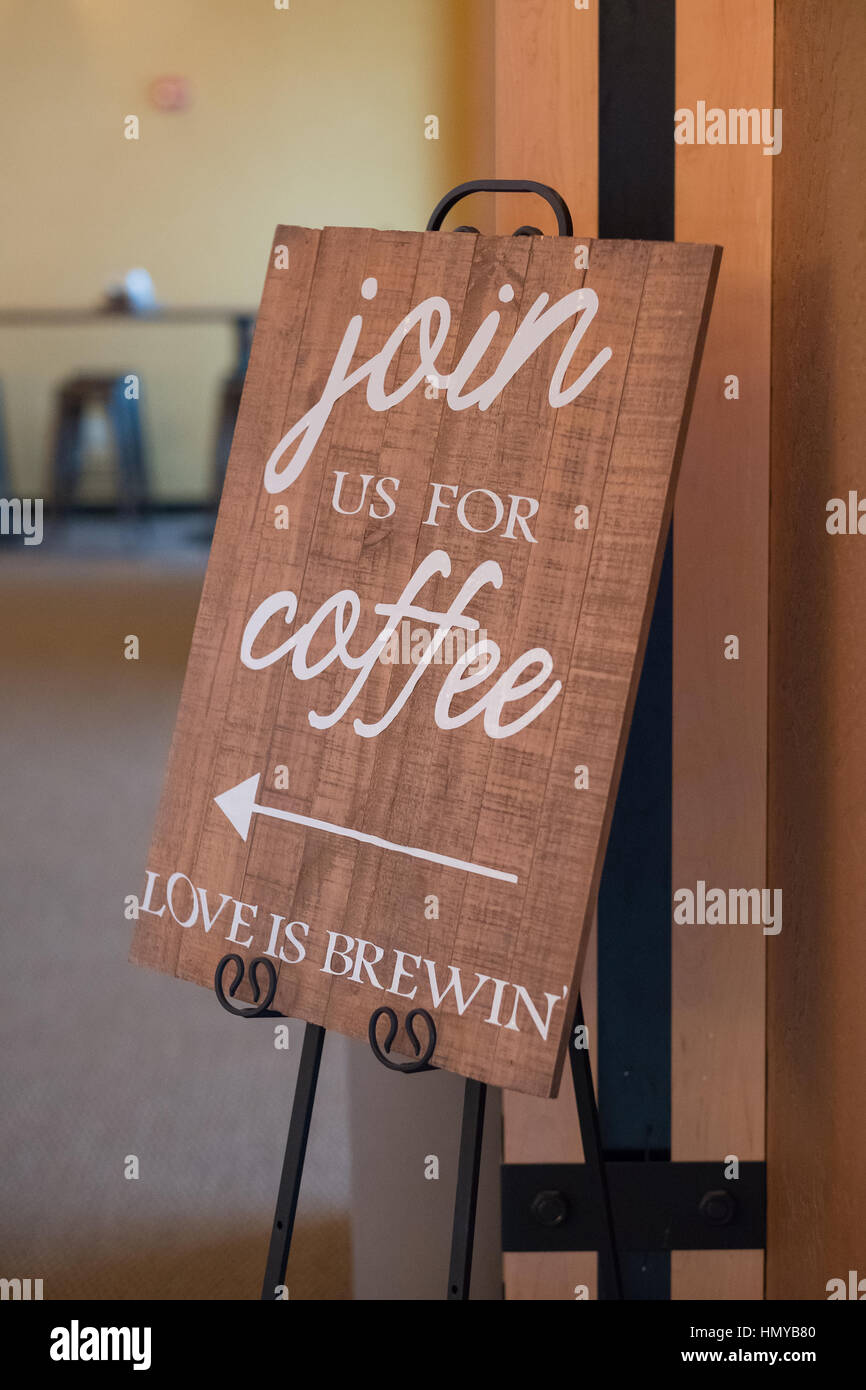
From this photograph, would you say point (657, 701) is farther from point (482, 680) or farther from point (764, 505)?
point (482, 680)

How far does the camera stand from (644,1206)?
162 cm

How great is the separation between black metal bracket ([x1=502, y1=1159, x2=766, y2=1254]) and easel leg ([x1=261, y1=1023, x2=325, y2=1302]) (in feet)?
1.33

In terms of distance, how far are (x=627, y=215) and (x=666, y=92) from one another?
0.47 ft

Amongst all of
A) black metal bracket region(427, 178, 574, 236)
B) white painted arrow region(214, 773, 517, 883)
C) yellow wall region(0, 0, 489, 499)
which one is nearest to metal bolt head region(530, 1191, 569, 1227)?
white painted arrow region(214, 773, 517, 883)

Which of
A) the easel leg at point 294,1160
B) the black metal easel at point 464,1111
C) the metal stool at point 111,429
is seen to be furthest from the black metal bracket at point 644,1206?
the metal stool at point 111,429

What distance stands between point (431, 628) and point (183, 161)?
18.7 ft

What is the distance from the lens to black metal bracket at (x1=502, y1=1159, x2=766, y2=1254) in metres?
1.61

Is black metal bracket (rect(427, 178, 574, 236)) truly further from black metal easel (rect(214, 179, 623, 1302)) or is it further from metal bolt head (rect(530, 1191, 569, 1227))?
metal bolt head (rect(530, 1191, 569, 1227))

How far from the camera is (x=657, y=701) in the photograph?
158 cm

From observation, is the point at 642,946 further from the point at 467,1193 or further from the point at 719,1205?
the point at 467,1193

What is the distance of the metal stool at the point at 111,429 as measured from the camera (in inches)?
259

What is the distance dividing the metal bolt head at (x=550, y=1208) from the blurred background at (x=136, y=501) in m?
0.49

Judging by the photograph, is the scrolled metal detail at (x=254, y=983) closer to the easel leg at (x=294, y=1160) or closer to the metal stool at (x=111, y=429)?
the easel leg at (x=294, y=1160)
